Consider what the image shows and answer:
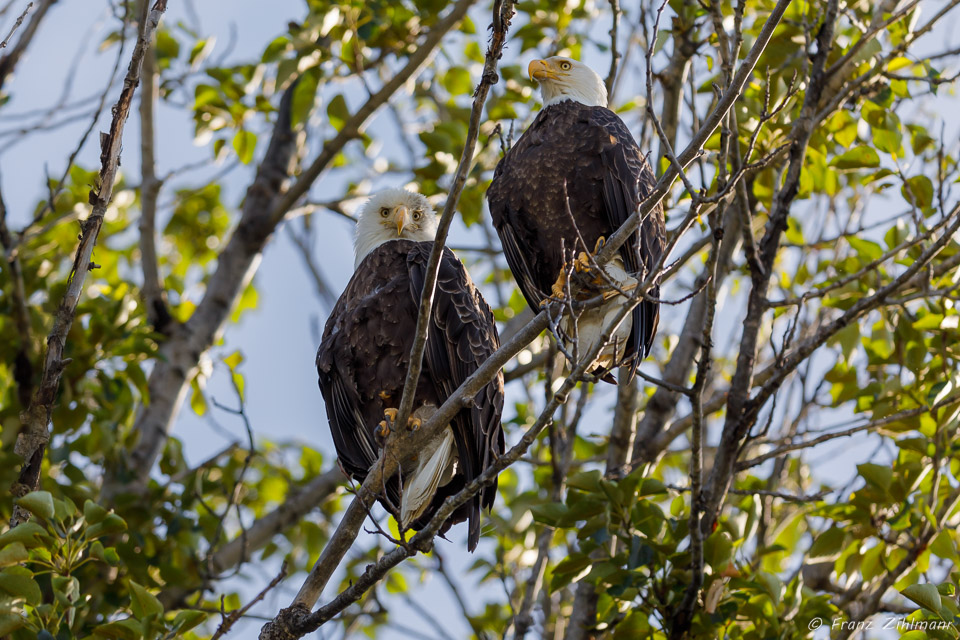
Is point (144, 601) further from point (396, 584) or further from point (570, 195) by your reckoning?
point (396, 584)

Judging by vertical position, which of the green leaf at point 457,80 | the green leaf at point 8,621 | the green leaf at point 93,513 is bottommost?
the green leaf at point 8,621

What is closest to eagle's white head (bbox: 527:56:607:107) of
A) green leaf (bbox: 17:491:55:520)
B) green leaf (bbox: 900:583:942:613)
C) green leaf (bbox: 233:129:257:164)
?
green leaf (bbox: 233:129:257:164)

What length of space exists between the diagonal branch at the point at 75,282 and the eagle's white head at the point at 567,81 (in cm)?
278

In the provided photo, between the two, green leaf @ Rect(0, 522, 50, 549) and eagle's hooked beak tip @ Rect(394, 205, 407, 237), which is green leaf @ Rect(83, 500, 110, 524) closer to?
green leaf @ Rect(0, 522, 50, 549)

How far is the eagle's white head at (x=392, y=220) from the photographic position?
5332 mm

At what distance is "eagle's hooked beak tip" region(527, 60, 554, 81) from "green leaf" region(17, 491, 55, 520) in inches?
145

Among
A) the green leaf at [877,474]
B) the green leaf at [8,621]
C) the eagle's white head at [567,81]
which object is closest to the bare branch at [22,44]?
the eagle's white head at [567,81]

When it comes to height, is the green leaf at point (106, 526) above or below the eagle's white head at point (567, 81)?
below

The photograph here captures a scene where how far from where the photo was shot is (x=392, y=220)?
539 centimetres

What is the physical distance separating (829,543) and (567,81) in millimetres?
2966

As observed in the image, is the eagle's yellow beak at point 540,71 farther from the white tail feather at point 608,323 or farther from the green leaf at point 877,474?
the green leaf at point 877,474

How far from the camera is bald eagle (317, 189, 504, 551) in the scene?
14.1ft

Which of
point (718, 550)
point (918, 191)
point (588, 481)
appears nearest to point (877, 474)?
point (718, 550)

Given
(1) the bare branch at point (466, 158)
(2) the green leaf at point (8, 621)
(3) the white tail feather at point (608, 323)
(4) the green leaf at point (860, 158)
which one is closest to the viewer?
(1) the bare branch at point (466, 158)
